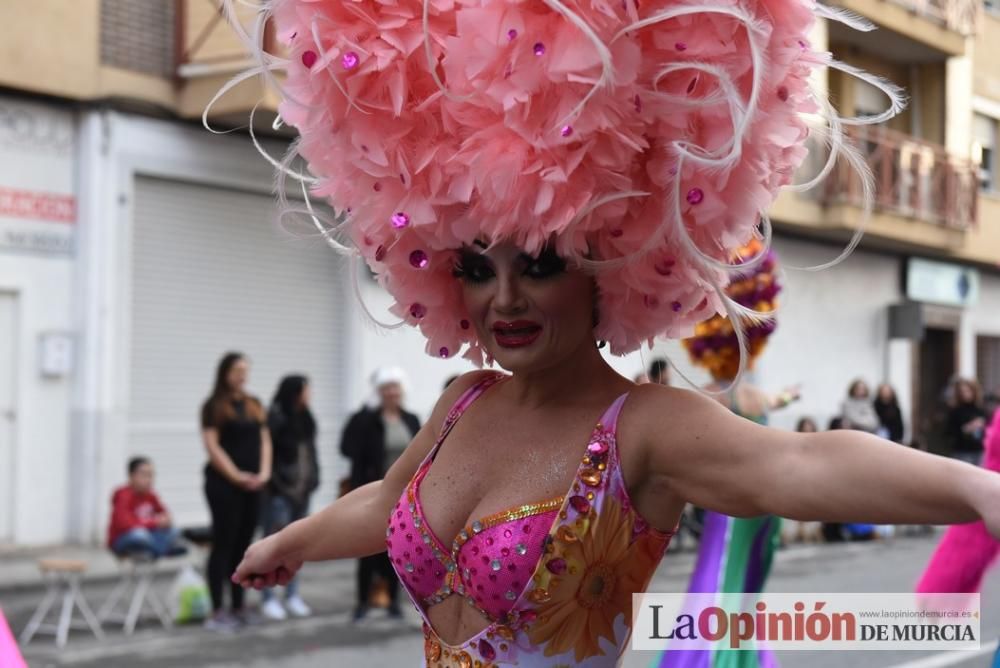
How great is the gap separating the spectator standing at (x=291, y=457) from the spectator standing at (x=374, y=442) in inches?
18.3

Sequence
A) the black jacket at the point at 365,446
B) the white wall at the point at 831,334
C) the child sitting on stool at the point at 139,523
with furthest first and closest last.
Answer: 1. the white wall at the point at 831,334
2. the black jacket at the point at 365,446
3. the child sitting on stool at the point at 139,523

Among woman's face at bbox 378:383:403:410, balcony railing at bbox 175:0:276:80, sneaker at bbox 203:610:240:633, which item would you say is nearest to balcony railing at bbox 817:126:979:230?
balcony railing at bbox 175:0:276:80

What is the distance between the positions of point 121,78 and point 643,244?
35.5ft

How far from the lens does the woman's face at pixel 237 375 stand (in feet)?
27.6

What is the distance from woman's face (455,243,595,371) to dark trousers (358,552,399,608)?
255 inches

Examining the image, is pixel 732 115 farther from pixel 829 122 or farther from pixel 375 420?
pixel 375 420

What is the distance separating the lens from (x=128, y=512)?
8.55 meters

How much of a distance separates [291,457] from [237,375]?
3.05 feet

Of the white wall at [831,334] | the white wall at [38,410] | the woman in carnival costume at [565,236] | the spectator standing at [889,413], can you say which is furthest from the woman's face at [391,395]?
the white wall at [831,334]

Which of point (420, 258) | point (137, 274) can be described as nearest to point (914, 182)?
point (137, 274)

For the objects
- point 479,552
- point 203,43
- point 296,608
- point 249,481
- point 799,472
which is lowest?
point 296,608

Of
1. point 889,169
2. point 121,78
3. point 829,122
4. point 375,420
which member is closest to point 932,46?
point 889,169

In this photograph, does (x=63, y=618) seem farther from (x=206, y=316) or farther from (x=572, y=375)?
(x=572, y=375)

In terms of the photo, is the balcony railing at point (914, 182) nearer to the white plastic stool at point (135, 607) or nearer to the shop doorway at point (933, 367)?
the shop doorway at point (933, 367)
